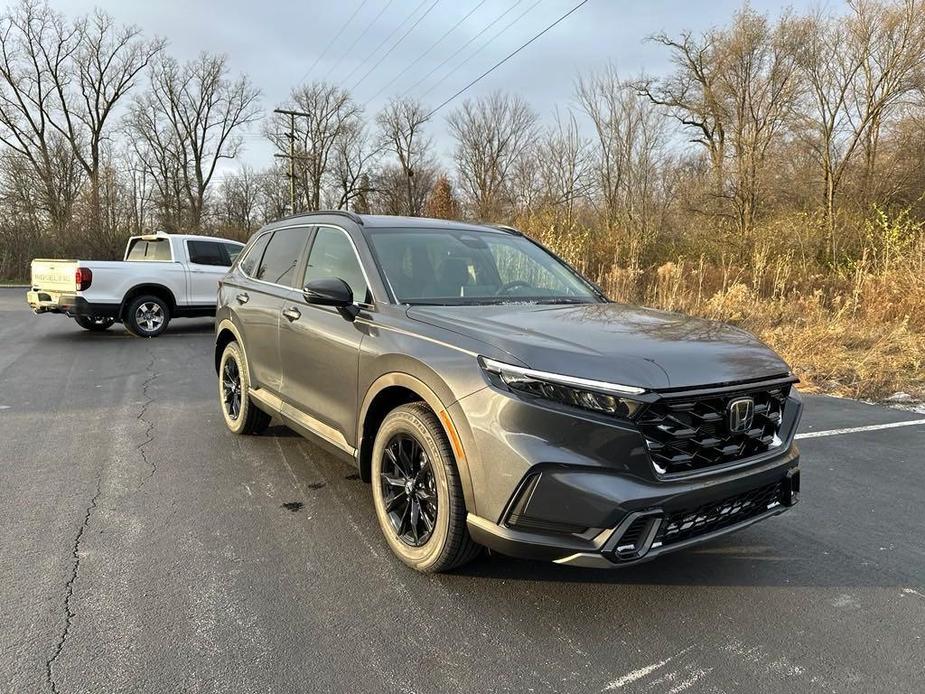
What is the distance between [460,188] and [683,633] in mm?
47031

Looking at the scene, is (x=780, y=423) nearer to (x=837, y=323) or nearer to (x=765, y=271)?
(x=837, y=323)

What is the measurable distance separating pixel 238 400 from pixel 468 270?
2.58 metres

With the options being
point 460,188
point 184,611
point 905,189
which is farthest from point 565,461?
point 460,188

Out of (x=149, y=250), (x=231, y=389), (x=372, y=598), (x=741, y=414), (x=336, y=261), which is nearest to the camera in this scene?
(x=741, y=414)

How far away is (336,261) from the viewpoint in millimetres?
3883

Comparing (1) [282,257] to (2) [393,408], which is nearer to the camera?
(2) [393,408]

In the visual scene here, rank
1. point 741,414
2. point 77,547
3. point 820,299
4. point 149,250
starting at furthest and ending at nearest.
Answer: point 149,250 < point 820,299 < point 77,547 < point 741,414

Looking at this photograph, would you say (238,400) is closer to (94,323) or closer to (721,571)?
(721,571)

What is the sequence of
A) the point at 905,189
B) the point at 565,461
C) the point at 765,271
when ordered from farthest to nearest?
the point at 905,189, the point at 765,271, the point at 565,461

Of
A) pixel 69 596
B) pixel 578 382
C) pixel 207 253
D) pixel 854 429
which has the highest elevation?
pixel 207 253

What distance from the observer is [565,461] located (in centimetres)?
234

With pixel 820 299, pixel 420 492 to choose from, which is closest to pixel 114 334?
pixel 420 492

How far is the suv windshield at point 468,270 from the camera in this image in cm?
352

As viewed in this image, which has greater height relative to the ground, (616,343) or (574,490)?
(616,343)
